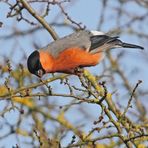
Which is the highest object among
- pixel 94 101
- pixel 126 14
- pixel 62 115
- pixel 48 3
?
pixel 126 14

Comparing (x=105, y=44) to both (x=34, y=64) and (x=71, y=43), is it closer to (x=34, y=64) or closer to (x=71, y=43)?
(x=71, y=43)


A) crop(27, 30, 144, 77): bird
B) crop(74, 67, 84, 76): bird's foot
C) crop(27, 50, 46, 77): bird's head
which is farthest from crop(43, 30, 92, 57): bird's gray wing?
crop(74, 67, 84, 76): bird's foot

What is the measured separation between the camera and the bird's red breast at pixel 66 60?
568 centimetres

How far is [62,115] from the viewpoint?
23.5ft

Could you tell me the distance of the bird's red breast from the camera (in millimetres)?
5676

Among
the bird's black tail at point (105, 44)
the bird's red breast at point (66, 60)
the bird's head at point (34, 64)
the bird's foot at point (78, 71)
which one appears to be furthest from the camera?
the bird's black tail at point (105, 44)

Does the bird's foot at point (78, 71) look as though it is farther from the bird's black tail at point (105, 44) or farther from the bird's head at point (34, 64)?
the bird's black tail at point (105, 44)

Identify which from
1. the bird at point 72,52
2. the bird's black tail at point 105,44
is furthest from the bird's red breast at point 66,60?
the bird's black tail at point 105,44

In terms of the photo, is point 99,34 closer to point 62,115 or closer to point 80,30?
point 80,30

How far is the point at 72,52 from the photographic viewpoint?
580cm

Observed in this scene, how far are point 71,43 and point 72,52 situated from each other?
87 millimetres

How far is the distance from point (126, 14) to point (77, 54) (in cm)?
413

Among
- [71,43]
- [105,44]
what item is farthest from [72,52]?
[105,44]

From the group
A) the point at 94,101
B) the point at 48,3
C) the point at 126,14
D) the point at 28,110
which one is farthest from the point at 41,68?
the point at 126,14
